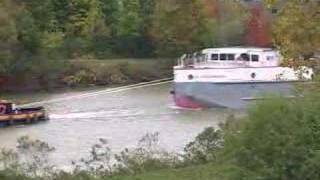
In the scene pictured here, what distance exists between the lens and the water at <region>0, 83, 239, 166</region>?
103ft

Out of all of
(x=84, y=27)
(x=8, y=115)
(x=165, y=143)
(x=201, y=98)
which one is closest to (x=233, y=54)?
(x=201, y=98)

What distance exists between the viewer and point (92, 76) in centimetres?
5897

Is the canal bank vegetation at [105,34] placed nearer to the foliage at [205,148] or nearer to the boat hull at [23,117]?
the boat hull at [23,117]

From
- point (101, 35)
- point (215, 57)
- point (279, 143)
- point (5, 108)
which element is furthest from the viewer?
point (101, 35)

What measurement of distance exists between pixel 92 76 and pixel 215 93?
50.4 feet

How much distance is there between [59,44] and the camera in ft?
202

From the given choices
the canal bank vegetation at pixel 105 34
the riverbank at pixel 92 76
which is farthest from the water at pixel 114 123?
the canal bank vegetation at pixel 105 34

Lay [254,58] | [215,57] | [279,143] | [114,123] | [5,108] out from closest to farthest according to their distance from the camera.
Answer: [279,143]
[114,123]
[5,108]
[254,58]
[215,57]

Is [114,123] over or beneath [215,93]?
beneath

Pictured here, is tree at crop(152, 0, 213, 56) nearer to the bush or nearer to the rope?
the rope

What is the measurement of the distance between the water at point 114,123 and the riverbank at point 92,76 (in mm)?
5614

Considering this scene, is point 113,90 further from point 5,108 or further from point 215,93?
point 5,108

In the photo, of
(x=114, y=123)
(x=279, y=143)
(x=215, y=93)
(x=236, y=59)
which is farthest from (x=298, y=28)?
(x=236, y=59)

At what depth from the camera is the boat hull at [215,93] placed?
44.6 meters
